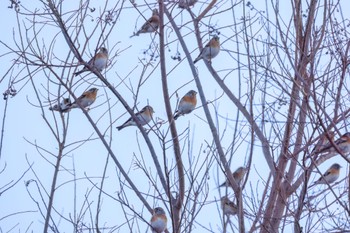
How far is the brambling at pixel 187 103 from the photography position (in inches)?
365

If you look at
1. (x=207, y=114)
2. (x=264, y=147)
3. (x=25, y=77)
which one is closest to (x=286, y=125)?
(x=264, y=147)

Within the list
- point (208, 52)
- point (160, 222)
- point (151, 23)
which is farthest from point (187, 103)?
point (151, 23)

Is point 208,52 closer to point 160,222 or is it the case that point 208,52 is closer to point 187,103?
point 187,103

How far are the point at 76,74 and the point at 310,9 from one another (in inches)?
77.4

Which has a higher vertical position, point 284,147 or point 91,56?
point 91,56

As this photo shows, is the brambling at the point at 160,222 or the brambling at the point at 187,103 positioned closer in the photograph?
the brambling at the point at 160,222

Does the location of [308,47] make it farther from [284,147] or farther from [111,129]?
[111,129]

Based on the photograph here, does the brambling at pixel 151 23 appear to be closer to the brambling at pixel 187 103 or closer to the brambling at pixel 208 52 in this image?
the brambling at pixel 208 52

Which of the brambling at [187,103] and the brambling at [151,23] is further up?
the brambling at [187,103]

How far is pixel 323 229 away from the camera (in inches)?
236

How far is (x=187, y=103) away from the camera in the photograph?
31.1 feet

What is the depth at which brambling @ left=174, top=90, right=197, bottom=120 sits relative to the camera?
9281 millimetres

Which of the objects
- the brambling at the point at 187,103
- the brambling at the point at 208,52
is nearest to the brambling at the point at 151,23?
the brambling at the point at 208,52

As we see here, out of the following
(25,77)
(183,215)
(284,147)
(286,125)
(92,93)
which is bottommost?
(183,215)
